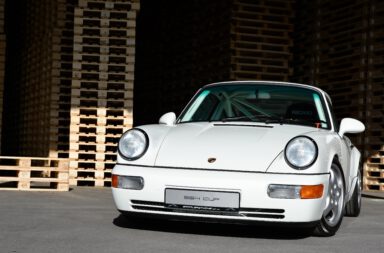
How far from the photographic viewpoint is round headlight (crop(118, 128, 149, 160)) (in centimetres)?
556

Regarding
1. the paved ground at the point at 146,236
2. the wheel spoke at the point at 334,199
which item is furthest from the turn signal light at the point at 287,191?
the wheel spoke at the point at 334,199

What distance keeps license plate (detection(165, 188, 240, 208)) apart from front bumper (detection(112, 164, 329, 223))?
0.10 ft

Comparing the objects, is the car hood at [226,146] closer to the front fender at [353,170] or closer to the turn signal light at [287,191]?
the turn signal light at [287,191]

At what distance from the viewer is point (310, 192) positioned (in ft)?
17.0

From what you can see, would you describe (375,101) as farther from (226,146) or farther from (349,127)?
(226,146)

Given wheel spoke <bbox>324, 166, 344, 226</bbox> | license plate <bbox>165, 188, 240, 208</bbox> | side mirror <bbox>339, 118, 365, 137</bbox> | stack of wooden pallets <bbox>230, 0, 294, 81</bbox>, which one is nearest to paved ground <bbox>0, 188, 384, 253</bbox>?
wheel spoke <bbox>324, 166, 344, 226</bbox>

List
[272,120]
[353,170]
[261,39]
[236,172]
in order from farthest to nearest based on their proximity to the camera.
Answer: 1. [261,39]
2. [353,170]
3. [272,120]
4. [236,172]

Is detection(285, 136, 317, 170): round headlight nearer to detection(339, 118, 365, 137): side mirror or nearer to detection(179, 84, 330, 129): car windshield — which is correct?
detection(179, 84, 330, 129): car windshield

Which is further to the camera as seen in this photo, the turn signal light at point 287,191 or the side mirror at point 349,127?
the side mirror at point 349,127

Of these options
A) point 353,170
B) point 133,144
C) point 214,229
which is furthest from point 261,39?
point 133,144

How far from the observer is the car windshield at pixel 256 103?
6402mm

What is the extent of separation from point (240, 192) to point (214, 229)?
868 mm

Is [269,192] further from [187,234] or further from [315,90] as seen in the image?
[315,90]

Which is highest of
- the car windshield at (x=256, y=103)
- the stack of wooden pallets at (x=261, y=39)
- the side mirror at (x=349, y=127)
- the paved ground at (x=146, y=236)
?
the stack of wooden pallets at (x=261, y=39)
